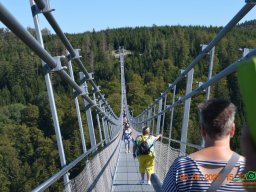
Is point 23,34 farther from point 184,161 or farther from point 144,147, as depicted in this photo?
point 144,147

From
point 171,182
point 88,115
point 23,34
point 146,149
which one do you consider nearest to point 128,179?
point 146,149

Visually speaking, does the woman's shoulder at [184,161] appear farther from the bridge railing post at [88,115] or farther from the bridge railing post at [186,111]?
the bridge railing post at [88,115]

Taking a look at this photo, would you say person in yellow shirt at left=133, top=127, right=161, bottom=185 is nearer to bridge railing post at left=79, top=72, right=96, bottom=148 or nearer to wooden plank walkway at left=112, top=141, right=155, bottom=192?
wooden plank walkway at left=112, top=141, right=155, bottom=192

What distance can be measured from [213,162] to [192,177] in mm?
79

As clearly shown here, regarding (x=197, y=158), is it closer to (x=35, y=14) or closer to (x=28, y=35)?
(x=28, y=35)

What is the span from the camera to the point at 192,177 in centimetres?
155

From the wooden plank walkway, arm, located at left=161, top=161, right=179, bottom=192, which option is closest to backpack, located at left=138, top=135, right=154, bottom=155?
the wooden plank walkway

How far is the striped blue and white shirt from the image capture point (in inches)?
58.5

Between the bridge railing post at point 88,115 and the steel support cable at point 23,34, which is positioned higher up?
the steel support cable at point 23,34

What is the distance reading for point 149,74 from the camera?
277 ft

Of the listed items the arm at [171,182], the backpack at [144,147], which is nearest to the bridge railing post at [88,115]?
the backpack at [144,147]

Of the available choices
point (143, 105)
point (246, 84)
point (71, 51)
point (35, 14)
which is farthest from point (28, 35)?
point (143, 105)

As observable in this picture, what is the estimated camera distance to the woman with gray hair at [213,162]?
4.88ft

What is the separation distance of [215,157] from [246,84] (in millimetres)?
940
